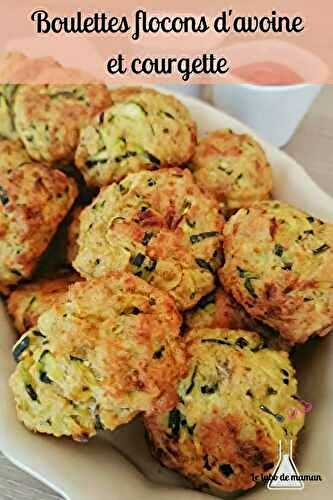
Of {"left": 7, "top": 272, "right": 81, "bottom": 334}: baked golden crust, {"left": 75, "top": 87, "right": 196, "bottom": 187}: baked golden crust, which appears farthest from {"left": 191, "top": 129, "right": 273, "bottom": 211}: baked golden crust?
{"left": 7, "top": 272, "right": 81, "bottom": 334}: baked golden crust

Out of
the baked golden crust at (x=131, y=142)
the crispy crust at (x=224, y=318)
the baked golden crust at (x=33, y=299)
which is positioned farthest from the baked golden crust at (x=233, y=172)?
the baked golden crust at (x=33, y=299)

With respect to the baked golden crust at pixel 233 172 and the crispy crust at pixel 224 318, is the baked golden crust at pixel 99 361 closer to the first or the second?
the crispy crust at pixel 224 318

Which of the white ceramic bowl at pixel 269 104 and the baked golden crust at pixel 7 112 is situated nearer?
the baked golden crust at pixel 7 112

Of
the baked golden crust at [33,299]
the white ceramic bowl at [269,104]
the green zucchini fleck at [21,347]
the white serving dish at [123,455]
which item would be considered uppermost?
the white ceramic bowl at [269,104]

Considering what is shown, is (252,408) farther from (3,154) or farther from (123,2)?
(123,2)

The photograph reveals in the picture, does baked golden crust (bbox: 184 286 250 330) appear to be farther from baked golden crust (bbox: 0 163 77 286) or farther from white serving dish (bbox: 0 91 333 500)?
baked golden crust (bbox: 0 163 77 286)

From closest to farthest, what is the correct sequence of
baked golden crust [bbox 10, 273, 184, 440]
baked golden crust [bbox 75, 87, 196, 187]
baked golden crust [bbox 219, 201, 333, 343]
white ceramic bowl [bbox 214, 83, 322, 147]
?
baked golden crust [bbox 10, 273, 184, 440] < baked golden crust [bbox 219, 201, 333, 343] < baked golden crust [bbox 75, 87, 196, 187] < white ceramic bowl [bbox 214, 83, 322, 147]
